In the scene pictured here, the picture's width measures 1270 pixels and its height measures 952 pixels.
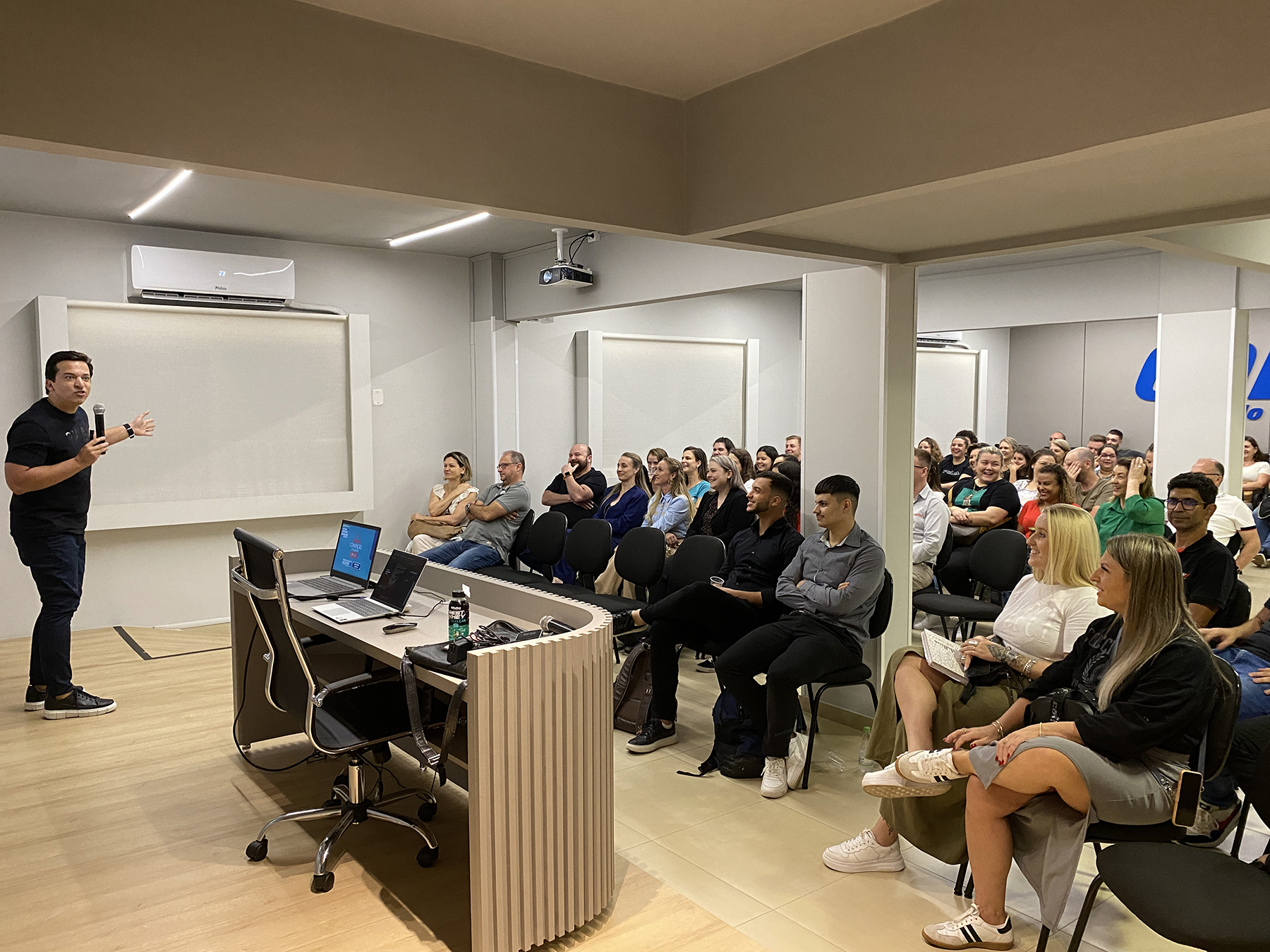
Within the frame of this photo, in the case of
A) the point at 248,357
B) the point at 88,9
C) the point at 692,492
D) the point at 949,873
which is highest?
the point at 88,9

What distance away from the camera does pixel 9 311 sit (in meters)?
6.10

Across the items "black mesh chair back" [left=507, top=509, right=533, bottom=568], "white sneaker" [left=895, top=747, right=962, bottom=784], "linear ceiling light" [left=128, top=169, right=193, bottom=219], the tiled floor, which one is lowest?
the tiled floor

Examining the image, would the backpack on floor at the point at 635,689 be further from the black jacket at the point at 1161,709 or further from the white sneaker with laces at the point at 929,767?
the black jacket at the point at 1161,709

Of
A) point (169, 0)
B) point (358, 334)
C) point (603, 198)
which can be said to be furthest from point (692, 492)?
point (169, 0)

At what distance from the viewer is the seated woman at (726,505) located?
5461 mm

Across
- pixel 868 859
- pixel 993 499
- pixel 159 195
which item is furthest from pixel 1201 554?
pixel 159 195

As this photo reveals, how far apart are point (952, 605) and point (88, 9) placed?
4392mm

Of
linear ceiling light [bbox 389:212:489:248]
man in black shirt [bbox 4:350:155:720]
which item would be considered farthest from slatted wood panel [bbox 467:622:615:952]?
linear ceiling light [bbox 389:212:489:248]

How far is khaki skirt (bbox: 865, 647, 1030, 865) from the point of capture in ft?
9.89

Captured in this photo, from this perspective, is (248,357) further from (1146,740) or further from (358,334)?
(1146,740)

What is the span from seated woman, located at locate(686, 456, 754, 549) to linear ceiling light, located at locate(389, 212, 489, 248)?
7.25 ft

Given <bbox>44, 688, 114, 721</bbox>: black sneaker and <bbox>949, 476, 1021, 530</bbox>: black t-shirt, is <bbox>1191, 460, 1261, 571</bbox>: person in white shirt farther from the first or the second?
<bbox>44, 688, 114, 721</bbox>: black sneaker

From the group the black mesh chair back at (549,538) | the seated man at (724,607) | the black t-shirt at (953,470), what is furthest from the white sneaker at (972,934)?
the black t-shirt at (953,470)

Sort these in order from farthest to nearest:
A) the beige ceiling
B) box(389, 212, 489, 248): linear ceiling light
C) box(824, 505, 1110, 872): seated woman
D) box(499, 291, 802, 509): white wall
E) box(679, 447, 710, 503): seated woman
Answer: box(499, 291, 802, 509): white wall, box(679, 447, 710, 503): seated woman, box(389, 212, 489, 248): linear ceiling light, box(824, 505, 1110, 872): seated woman, the beige ceiling
